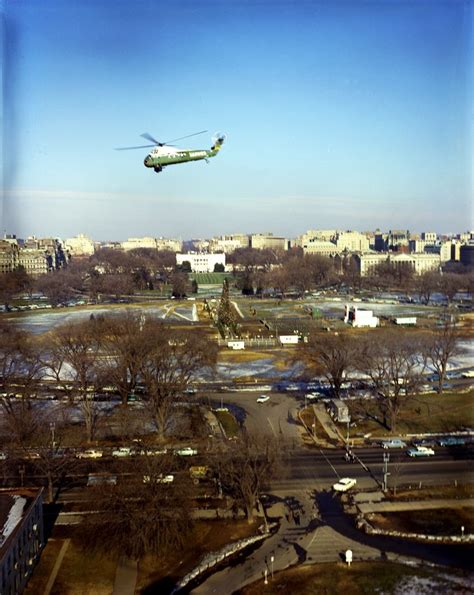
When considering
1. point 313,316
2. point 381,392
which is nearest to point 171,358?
point 381,392

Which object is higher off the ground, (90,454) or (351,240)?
(351,240)

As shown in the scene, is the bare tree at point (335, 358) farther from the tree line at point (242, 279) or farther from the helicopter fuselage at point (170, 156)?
the tree line at point (242, 279)

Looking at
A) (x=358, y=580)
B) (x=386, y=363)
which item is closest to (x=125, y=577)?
(x=358, y=580)

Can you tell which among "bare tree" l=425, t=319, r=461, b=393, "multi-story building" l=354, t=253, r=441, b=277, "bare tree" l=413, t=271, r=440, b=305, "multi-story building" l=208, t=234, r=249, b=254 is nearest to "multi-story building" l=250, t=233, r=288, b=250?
"multi-story building" l=208, t=234, r=249, b=254

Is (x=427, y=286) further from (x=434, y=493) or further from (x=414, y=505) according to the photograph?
(x=414, y=505)

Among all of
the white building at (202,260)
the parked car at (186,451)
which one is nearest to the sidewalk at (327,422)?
the parked car at (186,451)
